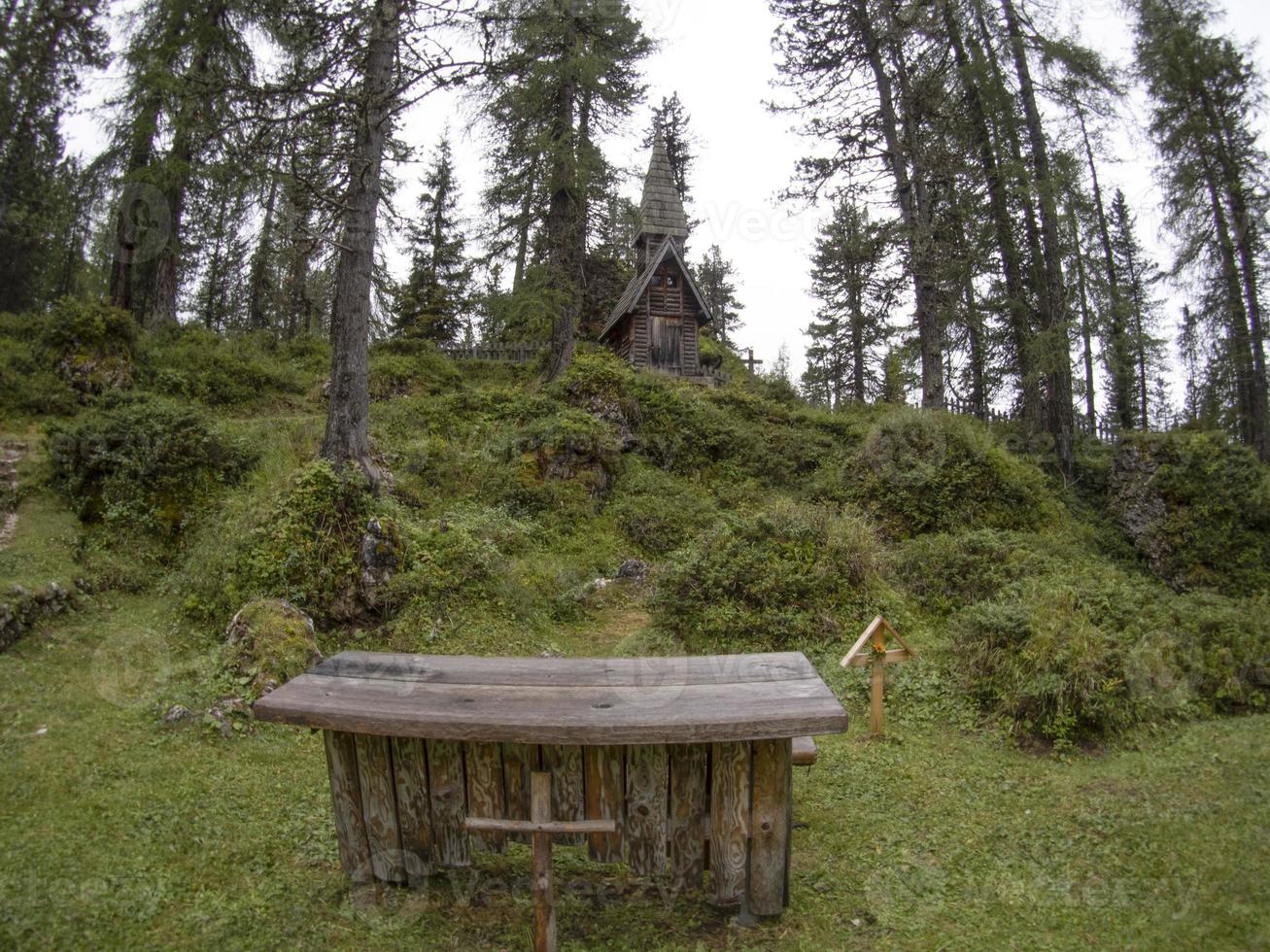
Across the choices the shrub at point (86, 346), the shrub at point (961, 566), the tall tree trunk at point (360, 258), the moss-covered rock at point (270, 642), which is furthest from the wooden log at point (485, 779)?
the shrub at point (86, 346)

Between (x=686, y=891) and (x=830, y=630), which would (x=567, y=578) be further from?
(x=686, y=891)

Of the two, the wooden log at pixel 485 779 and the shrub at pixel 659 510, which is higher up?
the shrub at pixel 659 510

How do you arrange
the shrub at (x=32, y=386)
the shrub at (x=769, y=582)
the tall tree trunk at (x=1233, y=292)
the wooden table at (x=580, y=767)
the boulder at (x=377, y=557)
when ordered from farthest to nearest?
the tall tree trunk at (x=1233, y=292) → the shrub at (x=32, y=386) → the shrub at (x=769, y=582) → the boulder at (x=377, y=557) → the wooden table at (x=580, y=767)

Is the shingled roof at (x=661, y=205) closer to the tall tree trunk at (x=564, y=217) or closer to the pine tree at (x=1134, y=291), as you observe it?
the tall tree trunk at (x=564, y=217)

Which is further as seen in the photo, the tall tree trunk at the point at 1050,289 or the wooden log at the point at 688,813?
the tall tree trunk at the point at 1050,289

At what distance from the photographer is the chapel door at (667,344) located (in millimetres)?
23641

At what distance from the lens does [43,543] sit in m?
8.23

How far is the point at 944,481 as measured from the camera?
11852 mm

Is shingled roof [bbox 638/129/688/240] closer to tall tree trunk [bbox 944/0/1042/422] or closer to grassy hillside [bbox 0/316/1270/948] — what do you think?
tall tree trunk [bbox 944/0/1042/422]

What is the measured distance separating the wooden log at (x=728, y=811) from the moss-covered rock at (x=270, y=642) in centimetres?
444

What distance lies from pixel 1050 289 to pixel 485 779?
15999mm

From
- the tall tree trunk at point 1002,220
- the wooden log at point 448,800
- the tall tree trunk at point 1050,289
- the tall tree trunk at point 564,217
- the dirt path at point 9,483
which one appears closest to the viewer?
the wooden log at point 448,800

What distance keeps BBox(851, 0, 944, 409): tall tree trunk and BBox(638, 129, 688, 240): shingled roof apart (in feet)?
35.7

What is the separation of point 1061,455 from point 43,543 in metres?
17.6
